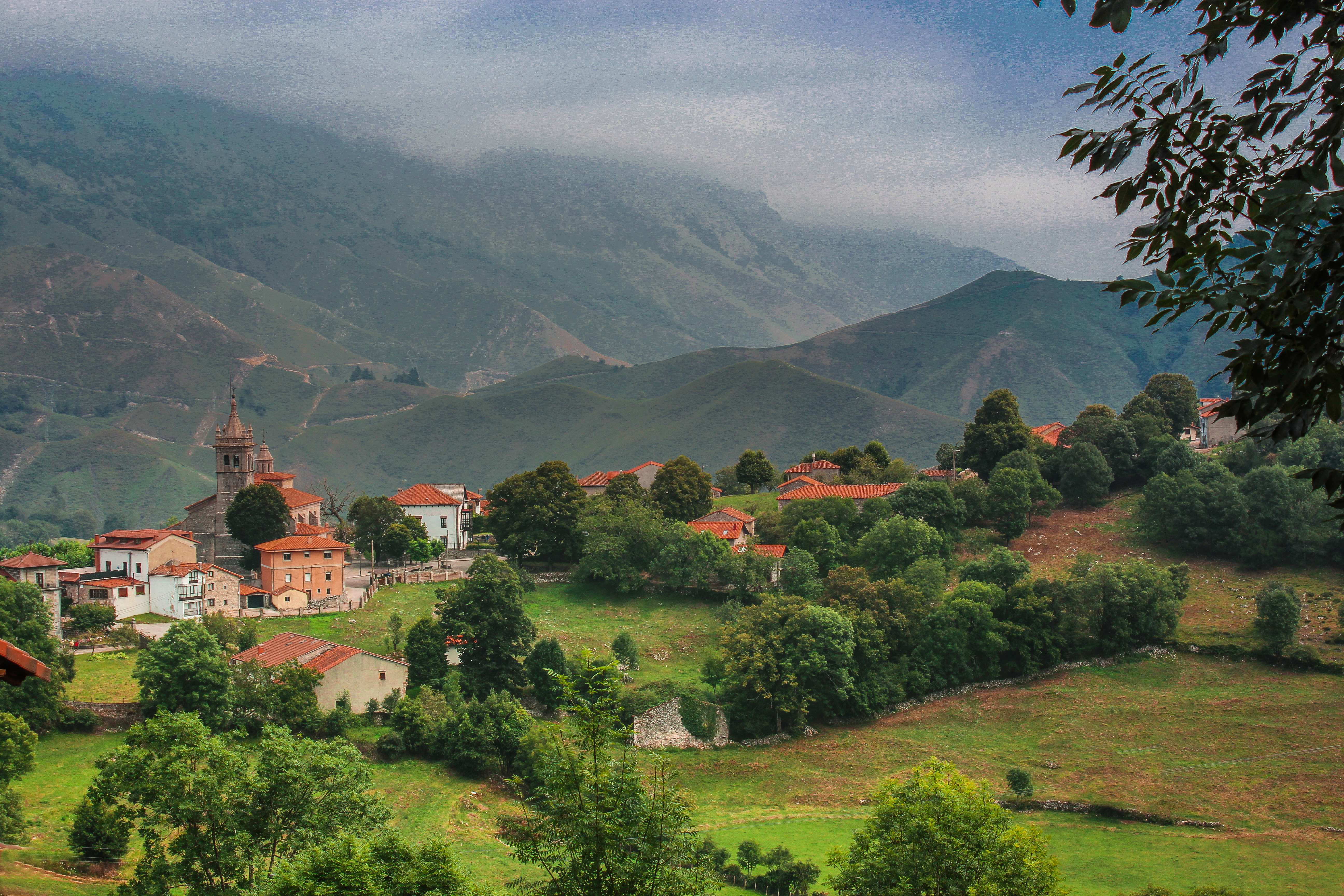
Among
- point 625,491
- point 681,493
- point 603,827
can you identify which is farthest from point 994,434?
point 603,827

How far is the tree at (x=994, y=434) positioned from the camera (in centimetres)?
7125

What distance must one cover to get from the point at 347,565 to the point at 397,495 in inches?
472

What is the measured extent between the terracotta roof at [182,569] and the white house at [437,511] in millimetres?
21272

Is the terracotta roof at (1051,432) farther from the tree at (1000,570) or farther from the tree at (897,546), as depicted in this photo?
the tree at (1000,570)

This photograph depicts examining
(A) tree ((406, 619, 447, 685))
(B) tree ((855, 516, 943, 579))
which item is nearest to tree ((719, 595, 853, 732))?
(B) tree ((855, 516, 943, 579))

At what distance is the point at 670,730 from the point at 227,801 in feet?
83.3

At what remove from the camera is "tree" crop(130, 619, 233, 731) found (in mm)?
37875

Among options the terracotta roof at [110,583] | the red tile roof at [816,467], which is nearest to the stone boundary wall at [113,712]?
the terracotta roof at [110,583]

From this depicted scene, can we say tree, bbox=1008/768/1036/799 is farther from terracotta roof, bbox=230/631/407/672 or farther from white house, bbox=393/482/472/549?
white house, bbox=393/482/472/549

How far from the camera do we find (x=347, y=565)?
211 feet

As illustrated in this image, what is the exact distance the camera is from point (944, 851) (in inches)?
858

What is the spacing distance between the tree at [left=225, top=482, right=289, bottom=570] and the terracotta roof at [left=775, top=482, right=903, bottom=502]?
33.1 meters

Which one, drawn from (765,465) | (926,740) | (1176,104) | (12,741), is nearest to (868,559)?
(926,740)

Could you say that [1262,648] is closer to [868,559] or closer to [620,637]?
[868,559]
